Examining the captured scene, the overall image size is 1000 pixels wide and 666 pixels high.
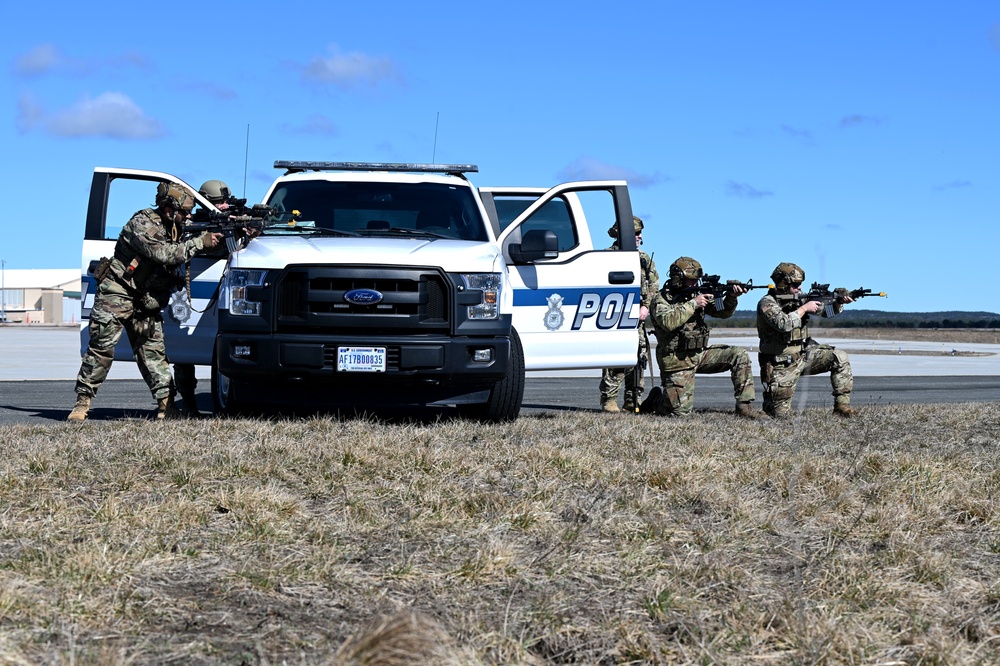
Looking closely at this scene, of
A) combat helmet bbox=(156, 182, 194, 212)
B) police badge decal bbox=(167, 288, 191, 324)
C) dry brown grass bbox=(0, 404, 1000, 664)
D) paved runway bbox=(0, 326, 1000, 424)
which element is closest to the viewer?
dry brown grass bbox=(0, 404, 1000, 664)

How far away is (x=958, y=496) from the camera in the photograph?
20.1ft

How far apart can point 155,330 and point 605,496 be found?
5.34 metres

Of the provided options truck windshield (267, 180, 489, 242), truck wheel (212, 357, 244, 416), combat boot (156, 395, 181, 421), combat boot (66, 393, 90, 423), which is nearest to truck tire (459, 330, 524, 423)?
truck windshield (267, 180, 489, 242)

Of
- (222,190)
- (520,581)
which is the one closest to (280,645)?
(520,581)

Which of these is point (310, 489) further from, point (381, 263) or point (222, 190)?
point (222, 190)

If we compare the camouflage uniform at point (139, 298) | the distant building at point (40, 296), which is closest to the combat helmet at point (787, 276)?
the camouflage uniform at point (139, 298)

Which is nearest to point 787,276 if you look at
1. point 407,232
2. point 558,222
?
point 558,222

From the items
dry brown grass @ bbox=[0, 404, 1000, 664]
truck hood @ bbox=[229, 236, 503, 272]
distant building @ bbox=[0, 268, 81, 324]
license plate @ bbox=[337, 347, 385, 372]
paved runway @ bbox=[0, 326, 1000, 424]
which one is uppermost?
truck hood @ bbox=[229, 236, 503, 272]

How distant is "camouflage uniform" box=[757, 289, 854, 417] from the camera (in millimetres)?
11117

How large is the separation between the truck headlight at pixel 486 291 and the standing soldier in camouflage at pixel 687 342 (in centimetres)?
261

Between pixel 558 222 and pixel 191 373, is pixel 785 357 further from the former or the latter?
pixel 191 373

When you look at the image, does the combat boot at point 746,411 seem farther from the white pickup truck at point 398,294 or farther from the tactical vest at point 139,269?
the tactical vest at point 139,269

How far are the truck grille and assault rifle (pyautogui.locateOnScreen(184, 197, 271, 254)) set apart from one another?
81 cm

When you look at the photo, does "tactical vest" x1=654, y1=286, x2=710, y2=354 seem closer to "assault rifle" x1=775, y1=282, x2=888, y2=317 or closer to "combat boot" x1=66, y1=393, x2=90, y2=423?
"assault rifle" x1=775, y1=282, x2=888, y2=317
